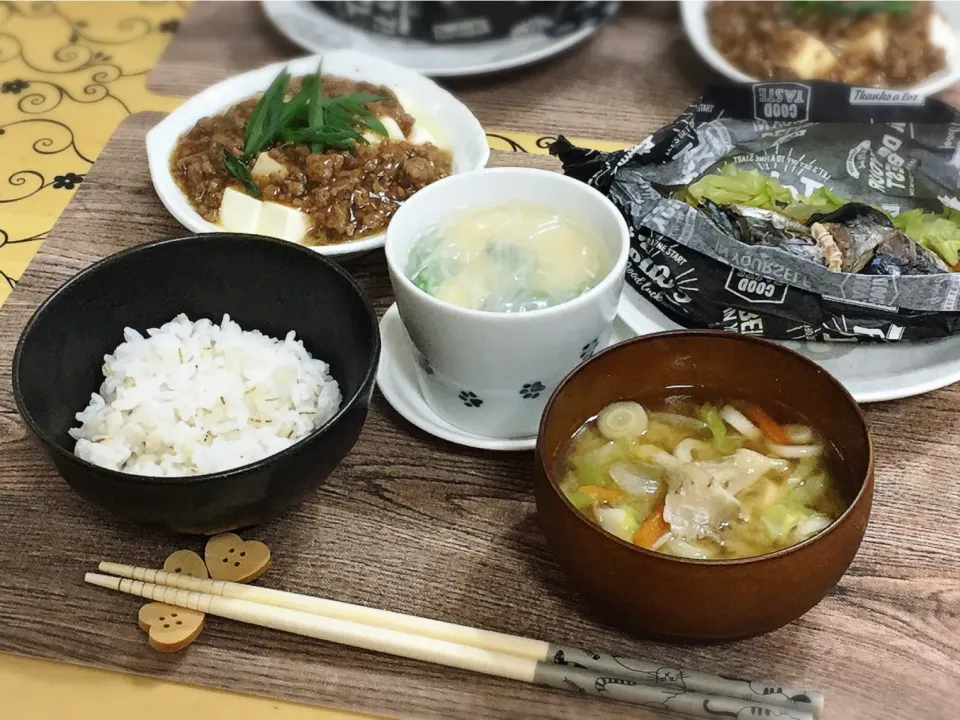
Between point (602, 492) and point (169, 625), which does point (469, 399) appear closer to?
point (602, 492)

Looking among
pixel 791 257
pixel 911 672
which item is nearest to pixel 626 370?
pixel 791 257

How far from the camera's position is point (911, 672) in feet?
3.82

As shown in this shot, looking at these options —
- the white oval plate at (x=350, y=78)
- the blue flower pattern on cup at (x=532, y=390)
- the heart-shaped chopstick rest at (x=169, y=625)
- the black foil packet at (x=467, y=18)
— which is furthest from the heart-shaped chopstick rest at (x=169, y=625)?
the black foil packet at (x=467, y=18)

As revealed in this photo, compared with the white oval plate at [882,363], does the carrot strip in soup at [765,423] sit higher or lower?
higher

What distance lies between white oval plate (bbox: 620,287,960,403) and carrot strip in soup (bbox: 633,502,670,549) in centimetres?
39

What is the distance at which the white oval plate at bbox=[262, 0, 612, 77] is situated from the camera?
243 centimetres

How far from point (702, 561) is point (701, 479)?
0.22 meters

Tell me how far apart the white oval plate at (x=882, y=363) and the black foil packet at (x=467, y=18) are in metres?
1.26

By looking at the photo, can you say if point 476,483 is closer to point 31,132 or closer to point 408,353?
point 408,353

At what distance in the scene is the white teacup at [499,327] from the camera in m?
1.30

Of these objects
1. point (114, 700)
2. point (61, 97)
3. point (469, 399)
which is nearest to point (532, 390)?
point (469, 399)

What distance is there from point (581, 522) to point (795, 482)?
0.35 meters

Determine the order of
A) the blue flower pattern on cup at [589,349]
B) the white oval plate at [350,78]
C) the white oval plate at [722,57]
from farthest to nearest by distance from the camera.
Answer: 1. the white oval plate at [722,57]
2. the white oval plate at [350,78]
3. the blue flower pattern on cup at [589,349]

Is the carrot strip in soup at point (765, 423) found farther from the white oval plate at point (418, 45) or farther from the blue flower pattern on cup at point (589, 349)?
the white oval plate at point (418, 45)
